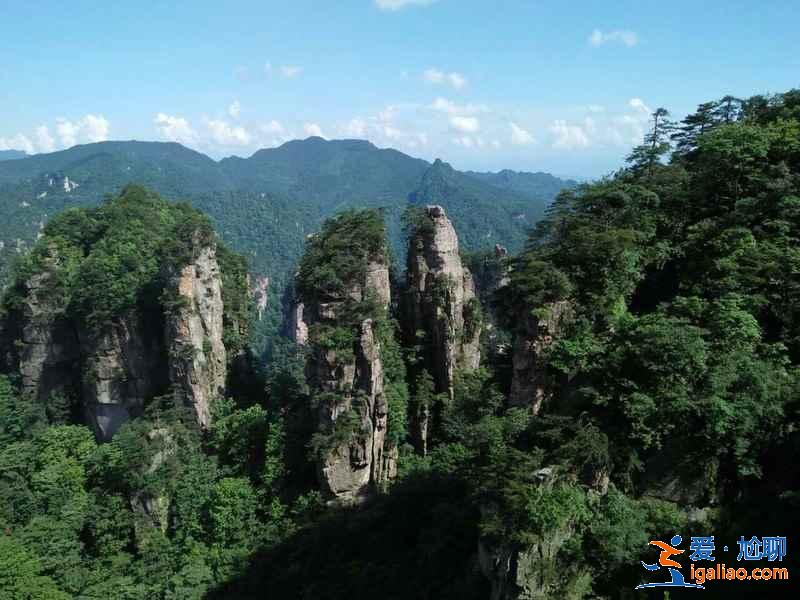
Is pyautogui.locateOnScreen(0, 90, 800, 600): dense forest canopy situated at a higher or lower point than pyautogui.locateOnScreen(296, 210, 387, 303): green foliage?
lower

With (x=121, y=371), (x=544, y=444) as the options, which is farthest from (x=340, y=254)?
(x=121, y=371)

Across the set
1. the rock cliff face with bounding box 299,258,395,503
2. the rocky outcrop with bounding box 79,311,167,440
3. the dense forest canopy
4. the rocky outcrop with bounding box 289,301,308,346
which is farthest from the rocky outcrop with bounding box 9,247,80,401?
the rock cliff face with bounding box 299,258,395,503

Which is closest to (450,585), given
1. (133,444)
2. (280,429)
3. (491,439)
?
(491,439)

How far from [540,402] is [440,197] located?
172 m

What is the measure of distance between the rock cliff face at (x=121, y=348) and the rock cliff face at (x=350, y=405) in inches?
321

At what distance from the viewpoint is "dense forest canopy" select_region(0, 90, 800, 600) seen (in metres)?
12.7

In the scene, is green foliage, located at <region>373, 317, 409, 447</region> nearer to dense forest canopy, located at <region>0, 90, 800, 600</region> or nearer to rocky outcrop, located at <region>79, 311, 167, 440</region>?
dense forest canopy, located at <region>0, 90, 800, 600</region>

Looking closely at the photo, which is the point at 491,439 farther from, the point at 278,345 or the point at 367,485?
the point at 278,345

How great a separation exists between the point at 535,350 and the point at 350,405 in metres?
8.96

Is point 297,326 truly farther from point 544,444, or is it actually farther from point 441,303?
point 544,444

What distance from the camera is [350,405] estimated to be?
945 inches

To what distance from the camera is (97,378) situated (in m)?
32.4

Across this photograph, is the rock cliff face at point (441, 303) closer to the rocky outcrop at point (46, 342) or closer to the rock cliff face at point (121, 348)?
the rock cliff face at point (121, 348)

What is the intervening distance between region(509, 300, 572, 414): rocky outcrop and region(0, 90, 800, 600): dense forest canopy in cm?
15
